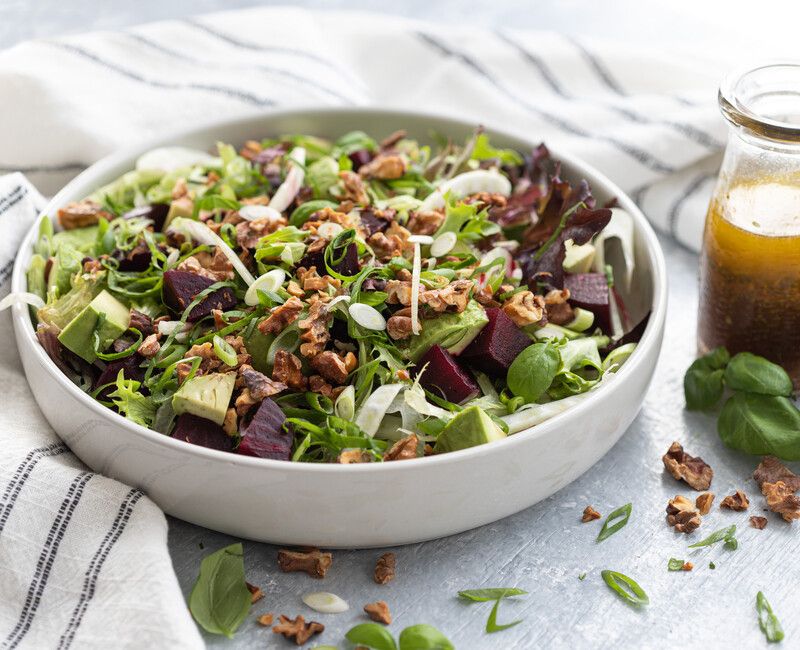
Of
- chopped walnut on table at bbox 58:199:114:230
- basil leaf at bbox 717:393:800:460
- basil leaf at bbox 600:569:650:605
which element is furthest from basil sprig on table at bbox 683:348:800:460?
chopped walnut on table at bbox 58:199:114:230

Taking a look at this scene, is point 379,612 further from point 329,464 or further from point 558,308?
point 558,308

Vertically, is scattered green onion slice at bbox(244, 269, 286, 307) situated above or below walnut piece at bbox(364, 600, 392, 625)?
above

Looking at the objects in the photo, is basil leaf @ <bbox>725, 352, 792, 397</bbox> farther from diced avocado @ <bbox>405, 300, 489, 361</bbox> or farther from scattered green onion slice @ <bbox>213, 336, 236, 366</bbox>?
scattered green onion slice @ <bbox>213, 336, 236, 366</bbox>

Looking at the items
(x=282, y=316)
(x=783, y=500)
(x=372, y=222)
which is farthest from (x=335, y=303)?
(x=783, y=500)

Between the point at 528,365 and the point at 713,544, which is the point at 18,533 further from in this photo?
the point at 713,544

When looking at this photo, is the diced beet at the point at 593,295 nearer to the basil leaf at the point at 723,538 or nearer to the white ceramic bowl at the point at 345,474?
the white ceramic bowl at the point at 345,474

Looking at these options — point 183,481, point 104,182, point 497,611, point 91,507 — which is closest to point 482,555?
point 497,611
